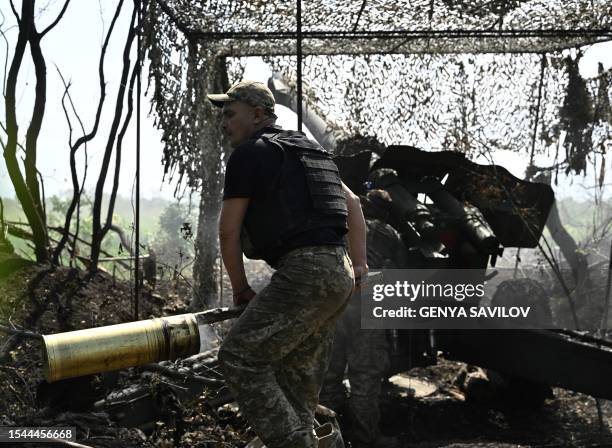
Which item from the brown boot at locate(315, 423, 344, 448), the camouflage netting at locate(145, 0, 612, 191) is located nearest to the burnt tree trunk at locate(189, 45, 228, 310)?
the camouflage netting at locate(145, 0, 612, 191)

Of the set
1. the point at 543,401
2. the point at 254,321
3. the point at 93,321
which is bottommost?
the point at 543,401

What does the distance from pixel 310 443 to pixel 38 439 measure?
1242mm

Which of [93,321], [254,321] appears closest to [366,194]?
[93,321]

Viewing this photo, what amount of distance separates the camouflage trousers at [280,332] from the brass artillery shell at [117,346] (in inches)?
8.6

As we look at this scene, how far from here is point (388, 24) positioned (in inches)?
259

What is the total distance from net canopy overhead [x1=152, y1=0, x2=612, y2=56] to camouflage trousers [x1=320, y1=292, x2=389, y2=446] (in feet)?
8.31

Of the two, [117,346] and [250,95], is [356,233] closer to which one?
[250,95]

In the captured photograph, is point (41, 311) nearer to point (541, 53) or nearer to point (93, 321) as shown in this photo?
point (93, 321)

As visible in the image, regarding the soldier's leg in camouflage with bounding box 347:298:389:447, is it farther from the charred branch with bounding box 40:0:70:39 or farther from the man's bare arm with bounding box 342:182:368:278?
the charred branch with bounding box 40:0:70:39

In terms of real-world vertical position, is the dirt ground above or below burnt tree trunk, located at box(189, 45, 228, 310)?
below

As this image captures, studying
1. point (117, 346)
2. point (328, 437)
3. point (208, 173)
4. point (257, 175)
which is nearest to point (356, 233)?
point (257, 175)

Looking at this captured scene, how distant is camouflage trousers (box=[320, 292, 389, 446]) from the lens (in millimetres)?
5398

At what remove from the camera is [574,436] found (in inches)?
223

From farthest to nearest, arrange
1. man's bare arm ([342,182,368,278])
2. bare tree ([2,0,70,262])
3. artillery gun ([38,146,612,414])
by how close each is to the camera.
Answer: bare tree ([2,0,70,262]) → artillery gun ([38,146,612,414]) → man's bare arm ([342,182,368,278])
